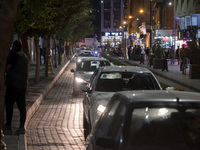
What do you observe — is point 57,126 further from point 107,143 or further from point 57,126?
point 107,143

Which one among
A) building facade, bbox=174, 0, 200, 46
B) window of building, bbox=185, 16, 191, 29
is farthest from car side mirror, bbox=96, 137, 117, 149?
window of building, bbox=185, 16, 191, 29

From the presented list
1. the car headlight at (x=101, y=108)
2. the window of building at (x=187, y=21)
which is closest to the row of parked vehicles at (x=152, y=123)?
the car headlight at (x=101, y=108)

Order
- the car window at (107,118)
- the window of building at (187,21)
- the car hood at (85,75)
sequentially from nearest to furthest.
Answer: the car window at (107,118)
the car hood at (85,75)
the window of building at (187,21)

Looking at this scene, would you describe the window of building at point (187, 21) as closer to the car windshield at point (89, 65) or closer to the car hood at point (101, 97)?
the car windshield at point (89, 65)

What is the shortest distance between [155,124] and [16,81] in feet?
18.4

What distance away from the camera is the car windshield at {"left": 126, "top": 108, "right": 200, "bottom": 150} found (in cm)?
465

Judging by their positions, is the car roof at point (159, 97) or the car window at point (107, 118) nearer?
the car roof at point (159, 97)

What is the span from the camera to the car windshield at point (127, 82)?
10211mm

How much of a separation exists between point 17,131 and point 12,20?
3.07m

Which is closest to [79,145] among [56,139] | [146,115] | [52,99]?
[56,139]

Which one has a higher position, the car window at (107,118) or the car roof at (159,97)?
the car roof at (159,97)

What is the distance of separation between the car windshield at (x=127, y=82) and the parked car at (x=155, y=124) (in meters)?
5.13

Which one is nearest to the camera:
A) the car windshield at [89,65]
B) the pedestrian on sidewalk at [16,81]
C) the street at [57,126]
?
the street at [57,126]

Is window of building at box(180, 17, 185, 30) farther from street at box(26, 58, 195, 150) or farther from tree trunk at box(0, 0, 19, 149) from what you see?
tree trunk at box(0, 0, 19, 149)
